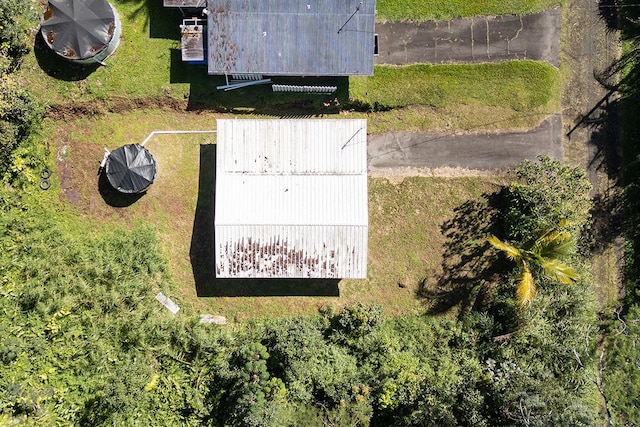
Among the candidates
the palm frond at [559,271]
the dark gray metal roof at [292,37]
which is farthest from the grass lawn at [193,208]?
the palm frond at [559,271]

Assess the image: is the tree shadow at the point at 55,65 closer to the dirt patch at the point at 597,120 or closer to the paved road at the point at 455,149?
the paved road at the point at 455,149

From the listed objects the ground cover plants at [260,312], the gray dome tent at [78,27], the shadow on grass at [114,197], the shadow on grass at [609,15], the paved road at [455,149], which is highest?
the shadow on grass at [609,15]

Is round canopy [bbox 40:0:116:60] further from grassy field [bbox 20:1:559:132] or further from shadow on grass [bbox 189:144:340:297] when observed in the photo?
shadow on grass [bbox 189:144:340:297]

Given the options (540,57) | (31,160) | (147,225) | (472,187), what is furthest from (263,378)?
(540,57)

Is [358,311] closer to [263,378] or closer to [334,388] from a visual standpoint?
[334,388]

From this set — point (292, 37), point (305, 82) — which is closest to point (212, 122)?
point (305, 82)

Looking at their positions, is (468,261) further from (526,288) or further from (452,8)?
(452,8)
